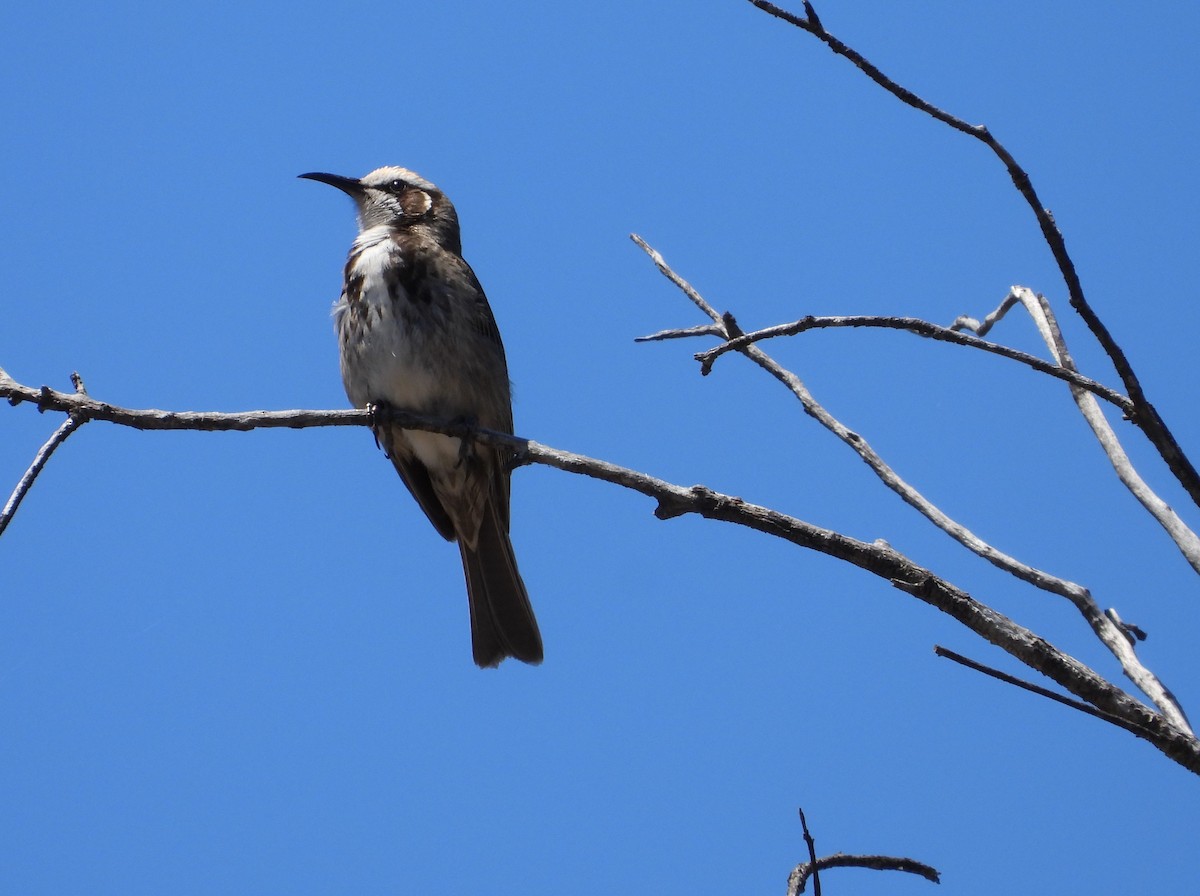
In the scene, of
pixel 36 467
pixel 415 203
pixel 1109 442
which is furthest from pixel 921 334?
pixel 415 203

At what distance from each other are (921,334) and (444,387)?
349 centimetres

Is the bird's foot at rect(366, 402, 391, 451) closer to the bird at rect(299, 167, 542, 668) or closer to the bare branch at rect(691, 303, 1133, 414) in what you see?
the bird at rect(299, 167, 542, 668)

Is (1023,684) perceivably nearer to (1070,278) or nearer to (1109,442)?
(1070,278)

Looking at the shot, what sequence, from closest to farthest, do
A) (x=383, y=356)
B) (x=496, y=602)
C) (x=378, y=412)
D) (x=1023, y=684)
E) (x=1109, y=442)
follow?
(x=1023, y=684) → (x=1109, y=442) → (x=378, y=412) → (x=383, y=356) → (x=496, y=602)

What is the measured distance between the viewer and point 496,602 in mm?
6281

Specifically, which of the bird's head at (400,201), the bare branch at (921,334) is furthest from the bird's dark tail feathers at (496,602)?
the bare branch at (921,334)

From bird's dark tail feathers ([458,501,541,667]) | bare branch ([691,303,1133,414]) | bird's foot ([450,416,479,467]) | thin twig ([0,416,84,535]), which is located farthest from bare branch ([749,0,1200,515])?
bird's dark tail feathers ([458,501,541,667])

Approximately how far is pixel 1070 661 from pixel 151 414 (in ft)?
9.14

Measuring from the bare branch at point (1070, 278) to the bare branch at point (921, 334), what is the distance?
0.15 ft

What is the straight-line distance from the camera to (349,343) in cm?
609

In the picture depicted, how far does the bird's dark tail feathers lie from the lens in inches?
245

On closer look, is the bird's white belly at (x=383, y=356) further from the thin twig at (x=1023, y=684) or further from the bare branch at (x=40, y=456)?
the thin twig at (x=1023, y=684)

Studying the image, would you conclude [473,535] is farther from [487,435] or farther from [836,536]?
[836,536]

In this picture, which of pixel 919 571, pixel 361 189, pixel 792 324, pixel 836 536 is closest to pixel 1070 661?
pixel 919 571
